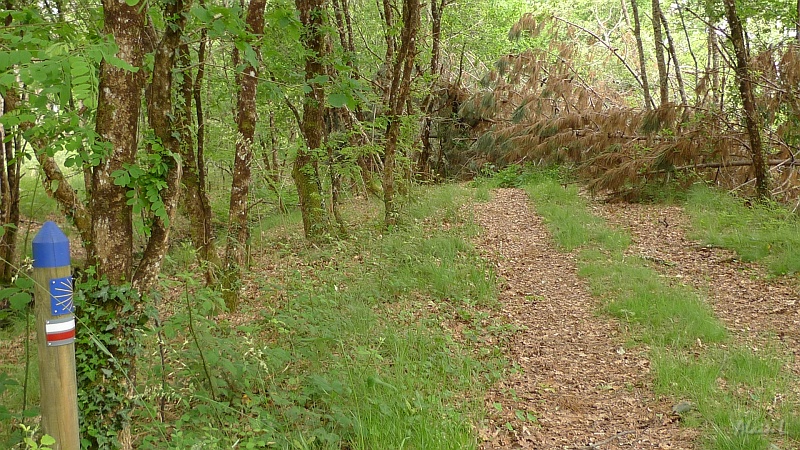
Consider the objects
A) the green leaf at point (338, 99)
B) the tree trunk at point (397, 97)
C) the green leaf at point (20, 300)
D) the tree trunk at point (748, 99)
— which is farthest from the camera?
the tree trunk at point (397, 97)

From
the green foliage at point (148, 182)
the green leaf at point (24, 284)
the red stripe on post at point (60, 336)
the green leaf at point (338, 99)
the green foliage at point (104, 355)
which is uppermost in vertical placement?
the green leaf at point (338, 99)

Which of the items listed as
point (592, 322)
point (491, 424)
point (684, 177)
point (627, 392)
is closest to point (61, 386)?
point (491, 424)

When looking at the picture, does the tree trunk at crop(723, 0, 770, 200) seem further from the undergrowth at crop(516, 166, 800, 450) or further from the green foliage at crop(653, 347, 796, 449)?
the green foliage at crop(653, 347, 796, 449)

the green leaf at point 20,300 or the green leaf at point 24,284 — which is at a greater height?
the green leaf at point 24,284

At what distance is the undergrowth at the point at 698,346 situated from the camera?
3.33 m

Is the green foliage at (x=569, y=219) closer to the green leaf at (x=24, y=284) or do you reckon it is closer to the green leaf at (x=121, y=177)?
the green leaf at (x=121, y=177)

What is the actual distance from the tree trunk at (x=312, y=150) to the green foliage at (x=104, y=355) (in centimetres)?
504

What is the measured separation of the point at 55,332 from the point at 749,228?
8.19m

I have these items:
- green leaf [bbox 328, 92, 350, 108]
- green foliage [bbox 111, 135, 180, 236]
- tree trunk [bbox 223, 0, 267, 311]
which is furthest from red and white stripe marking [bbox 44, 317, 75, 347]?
tree trunk [bbox 223, 0, 267, 311]

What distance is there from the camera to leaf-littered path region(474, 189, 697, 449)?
3564mm

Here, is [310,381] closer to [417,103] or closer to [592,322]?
[592,322]

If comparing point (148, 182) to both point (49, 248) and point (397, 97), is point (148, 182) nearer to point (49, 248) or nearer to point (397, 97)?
point (49, 248)

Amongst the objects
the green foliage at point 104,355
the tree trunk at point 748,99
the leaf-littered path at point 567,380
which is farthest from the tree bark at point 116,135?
the tree trunk at point 748,99

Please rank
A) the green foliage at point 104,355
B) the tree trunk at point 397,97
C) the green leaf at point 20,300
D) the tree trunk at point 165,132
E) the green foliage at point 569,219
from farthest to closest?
1. the tree trunk at point 397,97
2. the green foliage at point 569,219
3. the tree trunk at point 165,132
4. the green foliage at point 104,355
5. the green leaf at point 20,300
